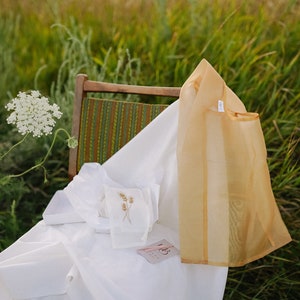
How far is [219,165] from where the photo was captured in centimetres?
169

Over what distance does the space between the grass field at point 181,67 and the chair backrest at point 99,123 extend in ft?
1.11

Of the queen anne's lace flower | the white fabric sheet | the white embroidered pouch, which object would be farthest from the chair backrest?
the queen anne's lace flower

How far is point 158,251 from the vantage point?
1657 mm

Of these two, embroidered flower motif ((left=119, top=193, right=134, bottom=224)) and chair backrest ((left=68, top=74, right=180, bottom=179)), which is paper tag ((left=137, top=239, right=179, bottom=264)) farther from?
chair backrest ((left=68, top=74, right=180, bottom=179))

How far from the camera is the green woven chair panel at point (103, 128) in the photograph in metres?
2.07

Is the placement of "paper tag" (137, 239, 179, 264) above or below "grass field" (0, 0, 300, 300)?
below

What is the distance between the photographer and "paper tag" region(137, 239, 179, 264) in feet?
5.30

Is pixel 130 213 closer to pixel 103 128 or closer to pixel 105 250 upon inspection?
pixel 105 250

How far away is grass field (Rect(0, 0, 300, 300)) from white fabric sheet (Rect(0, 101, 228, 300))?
1.36 ft

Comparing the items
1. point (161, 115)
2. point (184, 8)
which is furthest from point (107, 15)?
point (161, 115)

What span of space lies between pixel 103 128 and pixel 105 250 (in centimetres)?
59

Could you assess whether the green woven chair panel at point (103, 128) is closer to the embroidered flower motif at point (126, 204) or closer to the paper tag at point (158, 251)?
the embroidered flower motif at point (126, 204)

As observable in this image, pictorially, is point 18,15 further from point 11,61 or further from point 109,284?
point 109,284

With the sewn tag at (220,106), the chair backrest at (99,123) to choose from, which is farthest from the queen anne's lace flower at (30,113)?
the sewn tag at (220,106)
